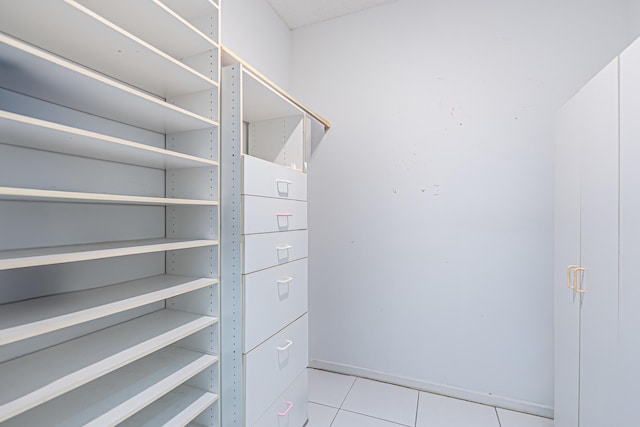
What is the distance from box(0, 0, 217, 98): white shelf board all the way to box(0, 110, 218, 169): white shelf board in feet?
0.98

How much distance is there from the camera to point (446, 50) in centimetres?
204

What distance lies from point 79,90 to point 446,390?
2584mm

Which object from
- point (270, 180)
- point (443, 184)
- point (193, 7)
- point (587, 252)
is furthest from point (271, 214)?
point (587, 252)

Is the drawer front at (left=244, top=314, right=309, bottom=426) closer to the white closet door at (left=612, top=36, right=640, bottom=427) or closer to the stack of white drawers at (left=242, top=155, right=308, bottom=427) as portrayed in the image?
the stack of white drawers at (left=242, top=155, right=308, bottom=427)

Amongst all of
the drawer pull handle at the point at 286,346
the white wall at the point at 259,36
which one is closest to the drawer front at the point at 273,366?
the drawer pull handle at the point at 286,346

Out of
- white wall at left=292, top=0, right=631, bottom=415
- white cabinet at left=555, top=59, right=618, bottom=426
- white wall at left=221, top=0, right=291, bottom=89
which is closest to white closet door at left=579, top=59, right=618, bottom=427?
white cabinet at left=555, top=59, right=618, bottom=426

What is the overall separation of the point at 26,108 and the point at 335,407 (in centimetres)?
217

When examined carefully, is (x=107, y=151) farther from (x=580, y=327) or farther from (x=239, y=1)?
(x=580, y=327)

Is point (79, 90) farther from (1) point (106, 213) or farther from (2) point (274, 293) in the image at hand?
(2) point (274, 293)

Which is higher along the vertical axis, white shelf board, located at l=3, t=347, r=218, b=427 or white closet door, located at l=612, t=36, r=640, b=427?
white closet door, located at l=612, t=36, r=640, b=427

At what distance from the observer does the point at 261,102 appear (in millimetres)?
1605

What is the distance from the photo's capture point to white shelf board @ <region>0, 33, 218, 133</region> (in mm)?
682

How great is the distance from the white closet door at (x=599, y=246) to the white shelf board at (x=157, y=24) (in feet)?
5.25

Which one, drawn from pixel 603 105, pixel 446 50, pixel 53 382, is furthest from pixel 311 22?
pixel 53 382
